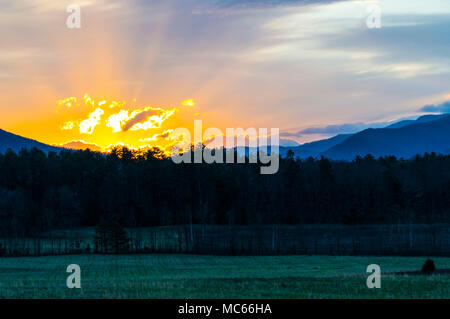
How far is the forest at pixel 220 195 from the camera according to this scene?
129 metres

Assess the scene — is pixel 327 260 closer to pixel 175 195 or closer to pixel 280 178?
pixel 175 195

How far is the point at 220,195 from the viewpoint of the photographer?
456 feet

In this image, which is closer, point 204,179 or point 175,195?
point 204,179

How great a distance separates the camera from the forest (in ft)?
422

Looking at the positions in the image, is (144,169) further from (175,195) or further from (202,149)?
(202,149)

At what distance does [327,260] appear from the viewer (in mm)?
70875

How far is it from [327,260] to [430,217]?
73.6 meters

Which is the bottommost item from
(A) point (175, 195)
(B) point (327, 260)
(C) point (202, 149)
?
(B) point (327, 260)

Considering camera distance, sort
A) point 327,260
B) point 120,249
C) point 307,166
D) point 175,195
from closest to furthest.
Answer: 1. point 327,260
2. point 120,249
3. point 175,195
4. point 307,166
